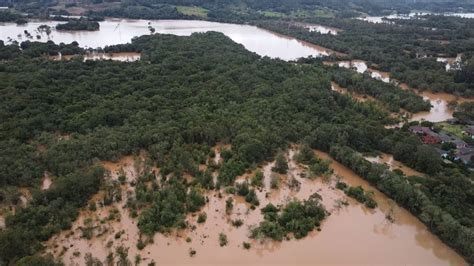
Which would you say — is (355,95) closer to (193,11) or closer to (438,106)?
(438,106)

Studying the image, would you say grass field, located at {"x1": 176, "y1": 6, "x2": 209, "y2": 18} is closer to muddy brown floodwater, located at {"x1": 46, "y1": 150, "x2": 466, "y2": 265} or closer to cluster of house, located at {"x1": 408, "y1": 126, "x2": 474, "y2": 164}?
cluster of house, located at {"x1": 408, "y1": 126, "x2": 474, "y2": 164}

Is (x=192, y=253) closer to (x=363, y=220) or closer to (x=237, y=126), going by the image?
(x=363, y=220)

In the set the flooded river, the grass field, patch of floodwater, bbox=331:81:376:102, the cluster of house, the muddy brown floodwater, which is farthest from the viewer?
the grass field

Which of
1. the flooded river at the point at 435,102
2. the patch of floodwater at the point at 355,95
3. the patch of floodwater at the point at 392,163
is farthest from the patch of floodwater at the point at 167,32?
the patch of floodwater at the point at 392,163

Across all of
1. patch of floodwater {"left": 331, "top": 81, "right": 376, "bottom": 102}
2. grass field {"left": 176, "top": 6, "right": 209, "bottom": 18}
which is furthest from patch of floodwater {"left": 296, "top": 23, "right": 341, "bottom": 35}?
patch of floodwater {"left": 331, "top": 81, "right": 376, "bottom": 102}

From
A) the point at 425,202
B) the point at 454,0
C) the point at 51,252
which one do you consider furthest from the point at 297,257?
the point at 454,0

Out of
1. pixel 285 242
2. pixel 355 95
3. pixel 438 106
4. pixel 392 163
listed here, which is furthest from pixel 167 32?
pixel 285 242

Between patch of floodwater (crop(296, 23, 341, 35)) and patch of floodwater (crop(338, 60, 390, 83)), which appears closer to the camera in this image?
patch of floodwater (crop(338, 60, 390, 83))
